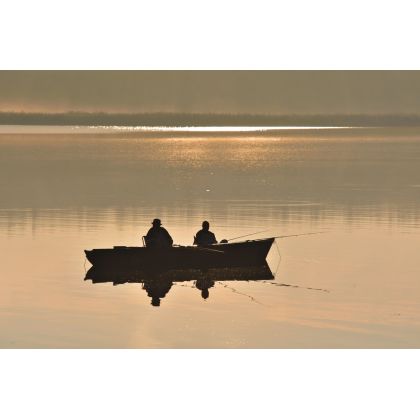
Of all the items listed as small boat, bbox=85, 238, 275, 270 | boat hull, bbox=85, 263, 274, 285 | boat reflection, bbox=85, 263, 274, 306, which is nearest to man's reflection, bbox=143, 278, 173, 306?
boat reflection, bbox=85, 263, 274, 306

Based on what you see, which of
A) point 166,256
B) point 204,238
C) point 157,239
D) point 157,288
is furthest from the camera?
point 204,238

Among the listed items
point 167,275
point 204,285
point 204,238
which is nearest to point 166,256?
point 167,275

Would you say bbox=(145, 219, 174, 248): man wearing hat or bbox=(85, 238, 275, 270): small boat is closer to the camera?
bbox=(145, 219, 174, 248): man wearing hat

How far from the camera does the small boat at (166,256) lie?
3459 centimetres

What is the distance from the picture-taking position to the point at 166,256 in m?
34.8

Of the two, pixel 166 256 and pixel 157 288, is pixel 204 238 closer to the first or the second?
pixel 166 256

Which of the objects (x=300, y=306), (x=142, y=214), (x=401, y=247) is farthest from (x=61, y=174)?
(x=300, y=306)

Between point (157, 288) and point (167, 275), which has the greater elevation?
point (167, 275)

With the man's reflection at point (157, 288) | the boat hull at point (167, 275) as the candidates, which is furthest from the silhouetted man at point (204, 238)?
the man's reflection at point (157, 288)

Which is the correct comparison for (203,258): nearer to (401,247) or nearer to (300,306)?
(300,306)

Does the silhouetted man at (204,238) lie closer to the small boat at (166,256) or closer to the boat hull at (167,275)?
the small boat at (166,256)

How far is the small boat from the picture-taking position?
34594 mm

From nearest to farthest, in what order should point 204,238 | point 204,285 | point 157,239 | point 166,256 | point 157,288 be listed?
point 157,288, point 204,285, point 157,239, point 166,256, point 204,238

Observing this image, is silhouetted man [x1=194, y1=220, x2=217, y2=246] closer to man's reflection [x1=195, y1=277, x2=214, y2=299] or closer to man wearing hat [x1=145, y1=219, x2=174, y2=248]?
man wearing hat [x1=145, y1=219, x2=174, y2=248]
